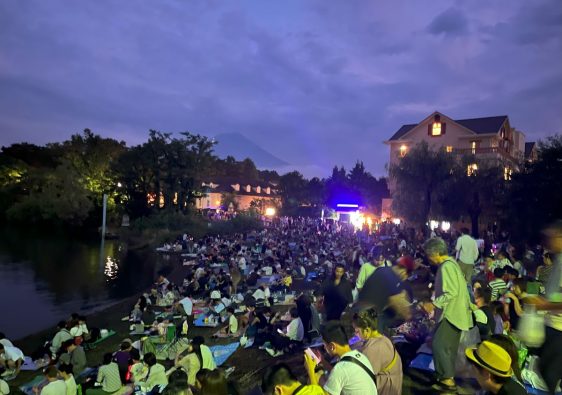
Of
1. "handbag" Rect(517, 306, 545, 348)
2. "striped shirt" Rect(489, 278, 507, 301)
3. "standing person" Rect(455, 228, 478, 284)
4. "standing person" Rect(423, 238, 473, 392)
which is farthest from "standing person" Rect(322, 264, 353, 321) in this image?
"handbag" Rect(517, 306, 545, 348)

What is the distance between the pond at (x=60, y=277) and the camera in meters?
16.3

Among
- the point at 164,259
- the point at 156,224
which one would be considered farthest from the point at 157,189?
the point at 164,259

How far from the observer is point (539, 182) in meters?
20.4

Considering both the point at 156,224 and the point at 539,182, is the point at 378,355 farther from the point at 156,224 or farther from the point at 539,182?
the point at 156,224

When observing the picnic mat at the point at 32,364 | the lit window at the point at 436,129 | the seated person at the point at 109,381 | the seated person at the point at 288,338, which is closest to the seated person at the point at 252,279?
the seated person at the point at 288,338

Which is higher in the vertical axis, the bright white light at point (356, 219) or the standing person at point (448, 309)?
the bright white light at point (356, 219)

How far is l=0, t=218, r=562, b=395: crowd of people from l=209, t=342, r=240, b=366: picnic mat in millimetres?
287

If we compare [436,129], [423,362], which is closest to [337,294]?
[423,362]

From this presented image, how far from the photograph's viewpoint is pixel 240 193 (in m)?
70.1

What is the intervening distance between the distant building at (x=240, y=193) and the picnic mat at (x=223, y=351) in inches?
2044

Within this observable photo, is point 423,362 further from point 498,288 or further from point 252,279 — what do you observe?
point 252,279

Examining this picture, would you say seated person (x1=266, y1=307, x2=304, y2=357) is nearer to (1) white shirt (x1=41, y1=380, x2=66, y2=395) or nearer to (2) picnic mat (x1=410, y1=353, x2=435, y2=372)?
(2) picnic mat (x1=410, y1=353, x2=435, y2=372)

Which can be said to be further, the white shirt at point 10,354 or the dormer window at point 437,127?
the dormer window at point 437,127

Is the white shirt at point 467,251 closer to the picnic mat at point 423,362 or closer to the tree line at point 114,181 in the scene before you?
the picnic mat at point 423,362
